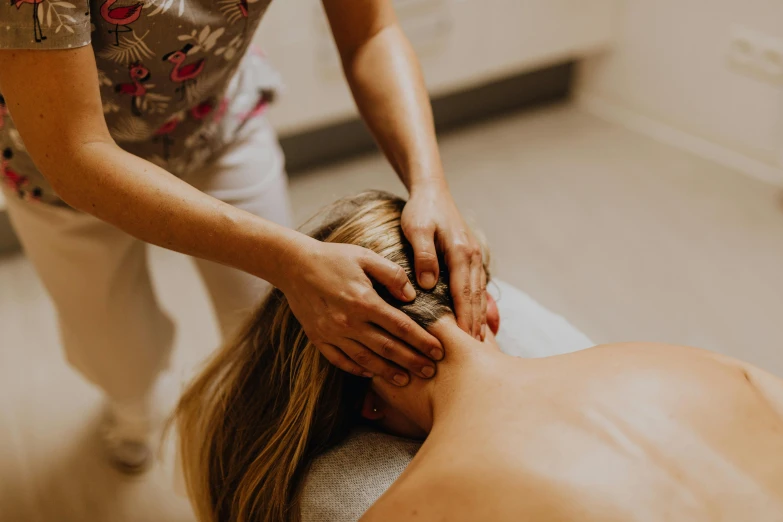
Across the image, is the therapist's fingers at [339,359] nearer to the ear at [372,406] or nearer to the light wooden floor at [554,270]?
the ear at [372,406]

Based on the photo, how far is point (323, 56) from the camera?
7.65 feet

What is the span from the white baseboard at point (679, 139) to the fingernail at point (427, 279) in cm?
193

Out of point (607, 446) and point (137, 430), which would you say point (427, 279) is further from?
point (137, 430)

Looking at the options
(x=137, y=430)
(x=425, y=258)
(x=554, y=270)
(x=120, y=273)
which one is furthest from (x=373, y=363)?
(x=554, y=270)

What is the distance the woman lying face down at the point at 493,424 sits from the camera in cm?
74

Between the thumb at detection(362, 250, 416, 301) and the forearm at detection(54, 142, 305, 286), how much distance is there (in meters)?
0.09

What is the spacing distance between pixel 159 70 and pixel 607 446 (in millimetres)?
728

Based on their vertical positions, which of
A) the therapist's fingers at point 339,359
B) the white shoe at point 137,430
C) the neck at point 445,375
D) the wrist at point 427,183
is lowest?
the white shoe at point 137,430

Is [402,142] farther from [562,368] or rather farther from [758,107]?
[758,107]

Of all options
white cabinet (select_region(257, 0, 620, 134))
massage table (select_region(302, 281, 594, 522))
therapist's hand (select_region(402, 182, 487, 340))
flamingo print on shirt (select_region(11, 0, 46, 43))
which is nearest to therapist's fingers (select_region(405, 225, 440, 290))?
therapist's hand (select_region(402, 182, 487, 340))

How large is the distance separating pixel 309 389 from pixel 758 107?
2.06m

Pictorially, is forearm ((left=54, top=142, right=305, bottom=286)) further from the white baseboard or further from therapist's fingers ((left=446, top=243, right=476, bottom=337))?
the white baseboard

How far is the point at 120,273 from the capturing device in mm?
1365

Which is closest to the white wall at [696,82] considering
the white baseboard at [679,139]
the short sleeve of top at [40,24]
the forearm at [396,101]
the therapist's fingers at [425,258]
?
the white baseboard at [679,139]
